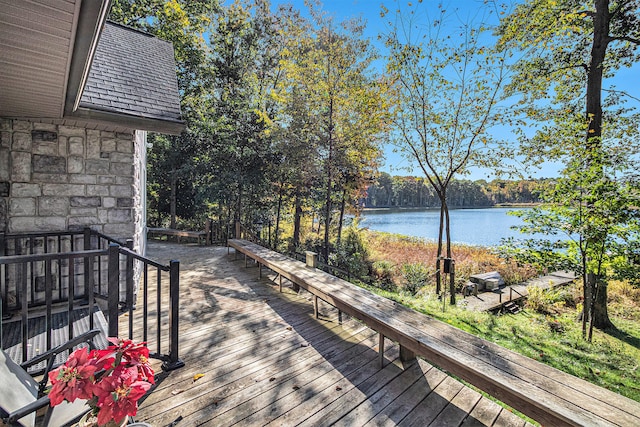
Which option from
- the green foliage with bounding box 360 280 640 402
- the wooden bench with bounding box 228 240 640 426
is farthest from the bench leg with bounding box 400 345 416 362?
the green foliage with bounding box 360 280 640 402

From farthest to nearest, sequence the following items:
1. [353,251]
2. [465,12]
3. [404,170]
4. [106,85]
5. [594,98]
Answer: [353,251]
[404,170]
[465,12]
[594,98]
[106,85]

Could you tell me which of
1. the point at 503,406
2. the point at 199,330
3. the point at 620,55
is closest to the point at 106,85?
the point at 199,330

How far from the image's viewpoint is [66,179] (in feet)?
11.5

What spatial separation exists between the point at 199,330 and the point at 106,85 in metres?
3.50

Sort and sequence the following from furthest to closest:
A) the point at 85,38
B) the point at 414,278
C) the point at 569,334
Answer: the point at 414,278
the point at 569,334
the point at 85,38

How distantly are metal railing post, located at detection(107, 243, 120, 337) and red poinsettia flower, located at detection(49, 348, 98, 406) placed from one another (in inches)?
42.9

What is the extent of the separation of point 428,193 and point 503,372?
57.6 feet

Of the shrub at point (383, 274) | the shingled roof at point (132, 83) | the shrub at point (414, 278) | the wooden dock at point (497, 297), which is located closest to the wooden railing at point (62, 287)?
the shingled roof at point (132, 83)

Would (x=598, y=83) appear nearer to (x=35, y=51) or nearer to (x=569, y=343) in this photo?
(x=569, y=343)

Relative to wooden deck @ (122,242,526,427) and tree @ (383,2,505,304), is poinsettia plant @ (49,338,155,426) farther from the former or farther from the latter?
tree @ (383,2,505,304)

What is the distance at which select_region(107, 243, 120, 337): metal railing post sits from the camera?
7.20ft

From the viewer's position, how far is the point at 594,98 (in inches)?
212

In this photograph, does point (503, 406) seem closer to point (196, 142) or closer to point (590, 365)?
point (590, 365)

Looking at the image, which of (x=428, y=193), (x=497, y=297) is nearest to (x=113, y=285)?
(x=497, y=297)
